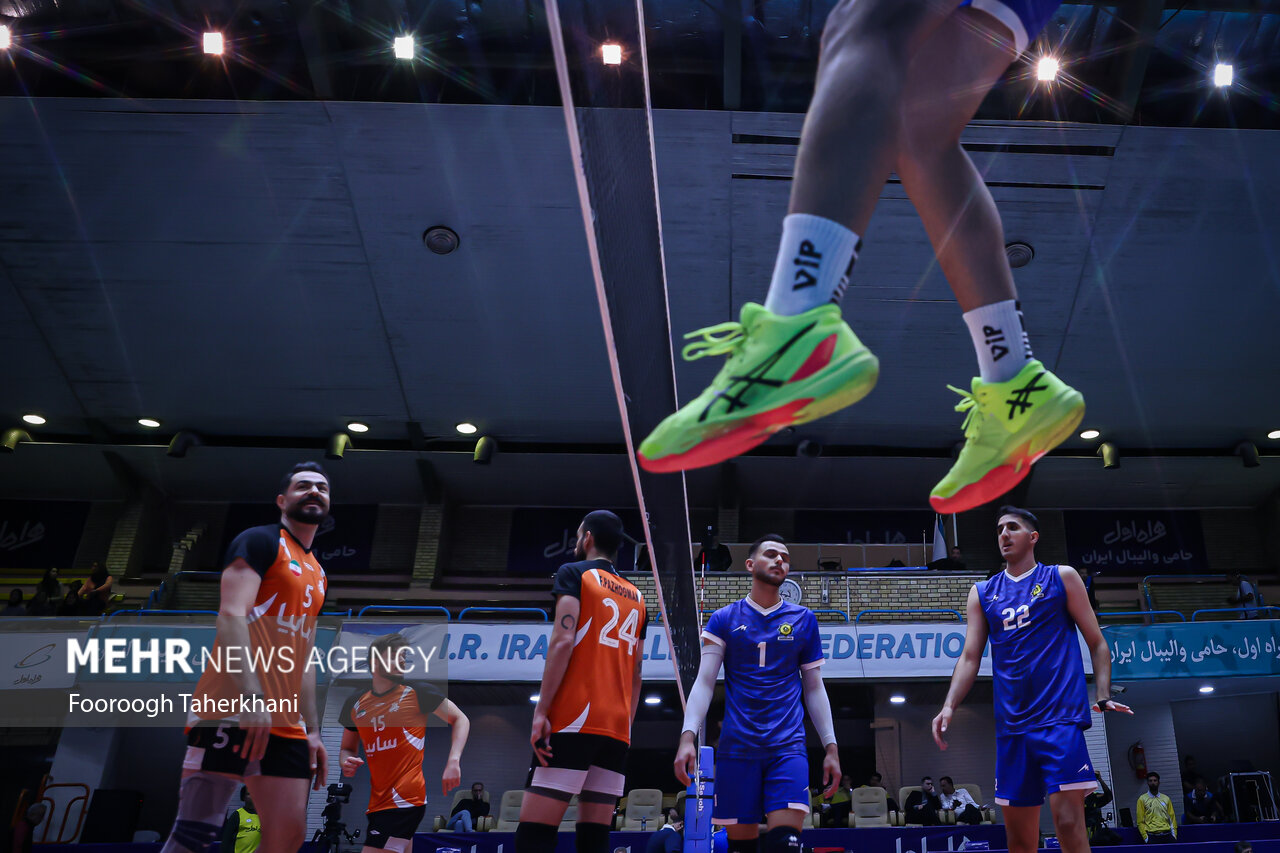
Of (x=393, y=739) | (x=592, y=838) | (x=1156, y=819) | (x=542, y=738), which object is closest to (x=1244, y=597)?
(x=1156, y=819)

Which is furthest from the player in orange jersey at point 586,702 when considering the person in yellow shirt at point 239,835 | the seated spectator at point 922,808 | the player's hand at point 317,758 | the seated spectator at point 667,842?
the seated spectator at point 922,808

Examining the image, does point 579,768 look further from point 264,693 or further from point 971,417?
point 971,417

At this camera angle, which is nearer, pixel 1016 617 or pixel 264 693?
pixel 264 693

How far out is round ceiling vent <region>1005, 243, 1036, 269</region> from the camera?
14.9 meters

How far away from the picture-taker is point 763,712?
423cm

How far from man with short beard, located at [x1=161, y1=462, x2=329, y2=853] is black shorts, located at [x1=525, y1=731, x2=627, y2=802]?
90 centimetres

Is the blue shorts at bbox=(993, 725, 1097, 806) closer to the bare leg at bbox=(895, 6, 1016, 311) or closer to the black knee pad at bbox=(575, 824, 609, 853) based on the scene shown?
the black knee pad at bbox=(575, 824, 609, 853)

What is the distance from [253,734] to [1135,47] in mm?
13675

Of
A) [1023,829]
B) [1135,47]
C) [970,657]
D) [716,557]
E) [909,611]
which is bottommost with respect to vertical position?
[1023,829]

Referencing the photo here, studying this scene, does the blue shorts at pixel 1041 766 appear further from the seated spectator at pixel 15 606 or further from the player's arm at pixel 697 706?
the seated spectator at pixel 15 606

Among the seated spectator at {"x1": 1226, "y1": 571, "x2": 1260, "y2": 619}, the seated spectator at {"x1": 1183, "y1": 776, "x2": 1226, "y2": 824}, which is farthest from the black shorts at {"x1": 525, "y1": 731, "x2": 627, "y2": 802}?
the seated spectator at {"x1": 1226, "y1": 571, "x2": 1260, "y2": 619}

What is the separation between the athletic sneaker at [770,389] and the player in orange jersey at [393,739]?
4.29 metres

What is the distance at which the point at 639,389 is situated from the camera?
2.41m

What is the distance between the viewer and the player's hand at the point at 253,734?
127 inches
